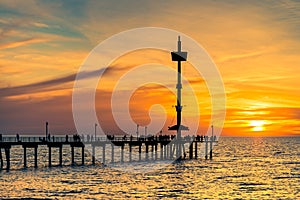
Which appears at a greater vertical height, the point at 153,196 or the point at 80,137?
the point at 80,137

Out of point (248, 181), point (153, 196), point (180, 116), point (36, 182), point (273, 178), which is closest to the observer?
point (153, 196)

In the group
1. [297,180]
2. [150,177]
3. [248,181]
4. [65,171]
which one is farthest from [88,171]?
[297,180]

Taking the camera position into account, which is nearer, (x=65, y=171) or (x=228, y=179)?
(x=228, y=179)

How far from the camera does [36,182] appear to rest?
73000 millimetres

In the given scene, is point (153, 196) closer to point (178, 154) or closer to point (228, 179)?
point (228, 179)

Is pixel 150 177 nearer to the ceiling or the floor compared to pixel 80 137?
nearer to the floor

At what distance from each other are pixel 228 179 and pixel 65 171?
90.4 feet

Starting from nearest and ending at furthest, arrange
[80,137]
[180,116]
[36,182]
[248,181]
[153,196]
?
[153,196] < [36,182] < [248,181] < [80,137] < [180,116]

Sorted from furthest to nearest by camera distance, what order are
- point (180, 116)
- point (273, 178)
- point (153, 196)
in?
1. point (180, 116)
2. point (273, 178)
3. point (153, 196)

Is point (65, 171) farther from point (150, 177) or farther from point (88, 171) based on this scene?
point (150, 177)

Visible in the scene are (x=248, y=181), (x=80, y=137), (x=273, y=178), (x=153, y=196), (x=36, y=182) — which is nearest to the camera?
(x=153, y=196)

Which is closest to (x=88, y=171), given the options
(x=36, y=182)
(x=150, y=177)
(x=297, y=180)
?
(x=150, y=177)

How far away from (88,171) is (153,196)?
109 feet

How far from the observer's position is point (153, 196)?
60625 mm
